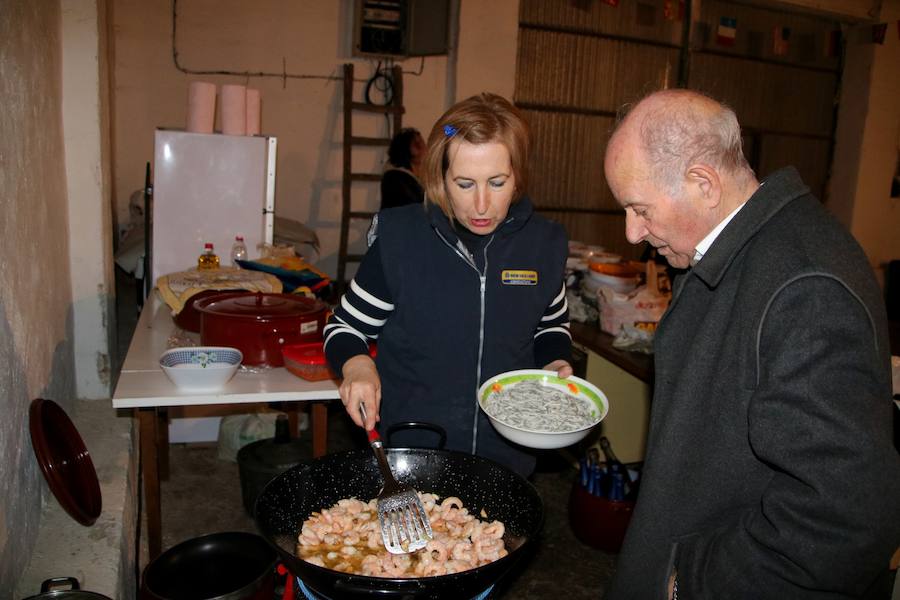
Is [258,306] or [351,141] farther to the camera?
[351,141]

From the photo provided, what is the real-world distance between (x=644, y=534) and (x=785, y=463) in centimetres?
40

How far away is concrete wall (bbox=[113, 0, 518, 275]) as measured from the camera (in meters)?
6.46

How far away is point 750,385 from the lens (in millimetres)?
1101

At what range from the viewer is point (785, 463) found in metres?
1.01

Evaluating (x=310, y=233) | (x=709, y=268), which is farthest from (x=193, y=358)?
(x=310, y=233)

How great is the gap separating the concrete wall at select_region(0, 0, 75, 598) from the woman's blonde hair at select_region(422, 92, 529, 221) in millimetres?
1127

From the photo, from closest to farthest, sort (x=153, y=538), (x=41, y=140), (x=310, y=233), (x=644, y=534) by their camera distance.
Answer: (x=644, y=534), (x=41, y=140), (x=153, y=538), (x=310, y=233)

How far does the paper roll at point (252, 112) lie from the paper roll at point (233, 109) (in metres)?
0.04

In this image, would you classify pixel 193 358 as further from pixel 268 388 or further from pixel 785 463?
pixel 785 463

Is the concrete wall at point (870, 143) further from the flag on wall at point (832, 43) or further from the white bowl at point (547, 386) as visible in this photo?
the white bowl at point (547, 386)

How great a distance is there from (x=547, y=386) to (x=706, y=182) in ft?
2.99

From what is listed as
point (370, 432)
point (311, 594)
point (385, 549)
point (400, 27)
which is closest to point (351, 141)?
point (400, 27)

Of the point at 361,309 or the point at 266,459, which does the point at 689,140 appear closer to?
the point at 361,309

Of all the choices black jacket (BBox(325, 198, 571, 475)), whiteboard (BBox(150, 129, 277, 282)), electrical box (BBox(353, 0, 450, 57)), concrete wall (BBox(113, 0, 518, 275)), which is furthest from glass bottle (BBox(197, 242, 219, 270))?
electrical box (BBox(353, 0, 450, 57))
